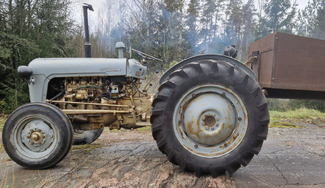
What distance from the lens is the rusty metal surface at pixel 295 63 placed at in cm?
286

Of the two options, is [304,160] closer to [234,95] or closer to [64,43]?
[234,95]

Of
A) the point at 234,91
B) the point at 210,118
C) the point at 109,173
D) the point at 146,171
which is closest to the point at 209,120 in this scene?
the point at 210,118

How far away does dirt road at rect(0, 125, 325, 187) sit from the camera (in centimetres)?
219

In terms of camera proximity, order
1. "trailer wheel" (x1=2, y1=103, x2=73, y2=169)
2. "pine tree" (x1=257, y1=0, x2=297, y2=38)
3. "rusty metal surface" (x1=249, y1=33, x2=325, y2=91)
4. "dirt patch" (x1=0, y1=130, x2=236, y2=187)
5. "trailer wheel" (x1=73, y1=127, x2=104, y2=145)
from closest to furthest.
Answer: "dirt patch" (x1=0, y1=130, x2=236, y2=187) → "trailer wheel" (x1=2, y1=103, x2=73, y2=169) → "rusty metal surface" (x1=249, y1=33, x2=325, y2=91) → "trailer wheel" (x1=73, y1=127, x2=104, y2=145) → "pine tree" (x1=257, y1=0, x2=297, y2=38)

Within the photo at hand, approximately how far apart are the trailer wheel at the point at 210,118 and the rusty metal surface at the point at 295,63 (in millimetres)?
864

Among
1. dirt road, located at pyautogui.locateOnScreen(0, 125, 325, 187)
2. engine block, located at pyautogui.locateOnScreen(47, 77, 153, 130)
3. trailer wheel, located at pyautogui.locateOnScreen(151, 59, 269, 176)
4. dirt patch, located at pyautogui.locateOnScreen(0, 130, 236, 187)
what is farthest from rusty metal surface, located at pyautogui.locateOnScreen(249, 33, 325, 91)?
engine block, located at pyautogui.locateOnScreen(47, 77, 153, 130)

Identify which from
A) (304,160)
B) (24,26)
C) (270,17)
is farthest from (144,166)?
(270,17)

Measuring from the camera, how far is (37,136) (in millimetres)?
2596

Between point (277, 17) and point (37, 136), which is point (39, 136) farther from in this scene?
A: point (277, 17)

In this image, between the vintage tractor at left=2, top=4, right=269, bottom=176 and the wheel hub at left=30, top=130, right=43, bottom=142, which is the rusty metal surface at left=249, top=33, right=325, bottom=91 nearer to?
the vintage tractor at left=2, top=4, right=269, bottom=176

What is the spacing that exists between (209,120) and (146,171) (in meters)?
0.92

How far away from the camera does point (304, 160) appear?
2977 millimetres

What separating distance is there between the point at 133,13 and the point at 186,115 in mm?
12820

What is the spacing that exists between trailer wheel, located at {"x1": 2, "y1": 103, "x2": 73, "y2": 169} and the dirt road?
0.15m
